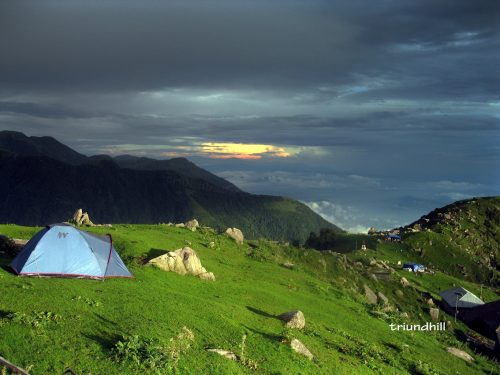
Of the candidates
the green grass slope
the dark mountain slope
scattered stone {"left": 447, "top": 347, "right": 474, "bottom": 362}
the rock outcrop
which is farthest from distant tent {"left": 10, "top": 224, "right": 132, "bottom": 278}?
the dark mountain slope

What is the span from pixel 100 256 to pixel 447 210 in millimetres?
189771

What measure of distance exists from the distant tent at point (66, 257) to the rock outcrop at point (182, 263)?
15.3 feet

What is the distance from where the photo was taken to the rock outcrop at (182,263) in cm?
3734

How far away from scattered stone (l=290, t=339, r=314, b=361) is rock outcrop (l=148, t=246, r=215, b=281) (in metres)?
15.3

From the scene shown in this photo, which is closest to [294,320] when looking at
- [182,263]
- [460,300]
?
[182,263]

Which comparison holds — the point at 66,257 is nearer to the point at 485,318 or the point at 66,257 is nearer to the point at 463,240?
the point at 485,318

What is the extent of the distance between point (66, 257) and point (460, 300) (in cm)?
7839

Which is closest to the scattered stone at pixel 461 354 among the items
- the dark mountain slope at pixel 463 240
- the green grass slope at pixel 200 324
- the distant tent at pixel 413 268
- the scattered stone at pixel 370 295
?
the green grass slope at pixel 200 324

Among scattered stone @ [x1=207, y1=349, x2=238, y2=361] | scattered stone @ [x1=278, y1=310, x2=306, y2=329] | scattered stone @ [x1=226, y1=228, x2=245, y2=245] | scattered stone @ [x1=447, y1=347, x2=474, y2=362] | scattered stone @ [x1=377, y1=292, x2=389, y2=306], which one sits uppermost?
scattered stone @ [x1=207, y1=349, x2=238, y2=361]

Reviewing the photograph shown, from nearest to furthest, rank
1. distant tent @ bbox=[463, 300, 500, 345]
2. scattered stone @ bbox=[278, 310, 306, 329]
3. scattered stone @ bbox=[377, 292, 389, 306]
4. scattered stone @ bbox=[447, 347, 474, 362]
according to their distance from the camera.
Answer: scattered stone @ bbox=[278, 310, 306, 329] → scattered stone @ bbox=[447, 347, 474, 362] → scattered stone @ bbox=[377, 292, 389, 306] → distant tent @ bbox=[463, 300, 500, 345]

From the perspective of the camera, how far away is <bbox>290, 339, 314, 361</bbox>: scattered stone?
2478 centimetres

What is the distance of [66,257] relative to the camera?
30.7 metres

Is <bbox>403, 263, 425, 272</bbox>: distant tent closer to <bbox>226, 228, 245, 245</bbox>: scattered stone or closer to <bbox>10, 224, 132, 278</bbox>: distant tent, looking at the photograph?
<bbox>226, 228, 245, 245</bbox>: scattered stone

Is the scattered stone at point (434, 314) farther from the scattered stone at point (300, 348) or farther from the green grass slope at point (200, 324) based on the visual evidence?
the scattered stone at point (300, 348)
